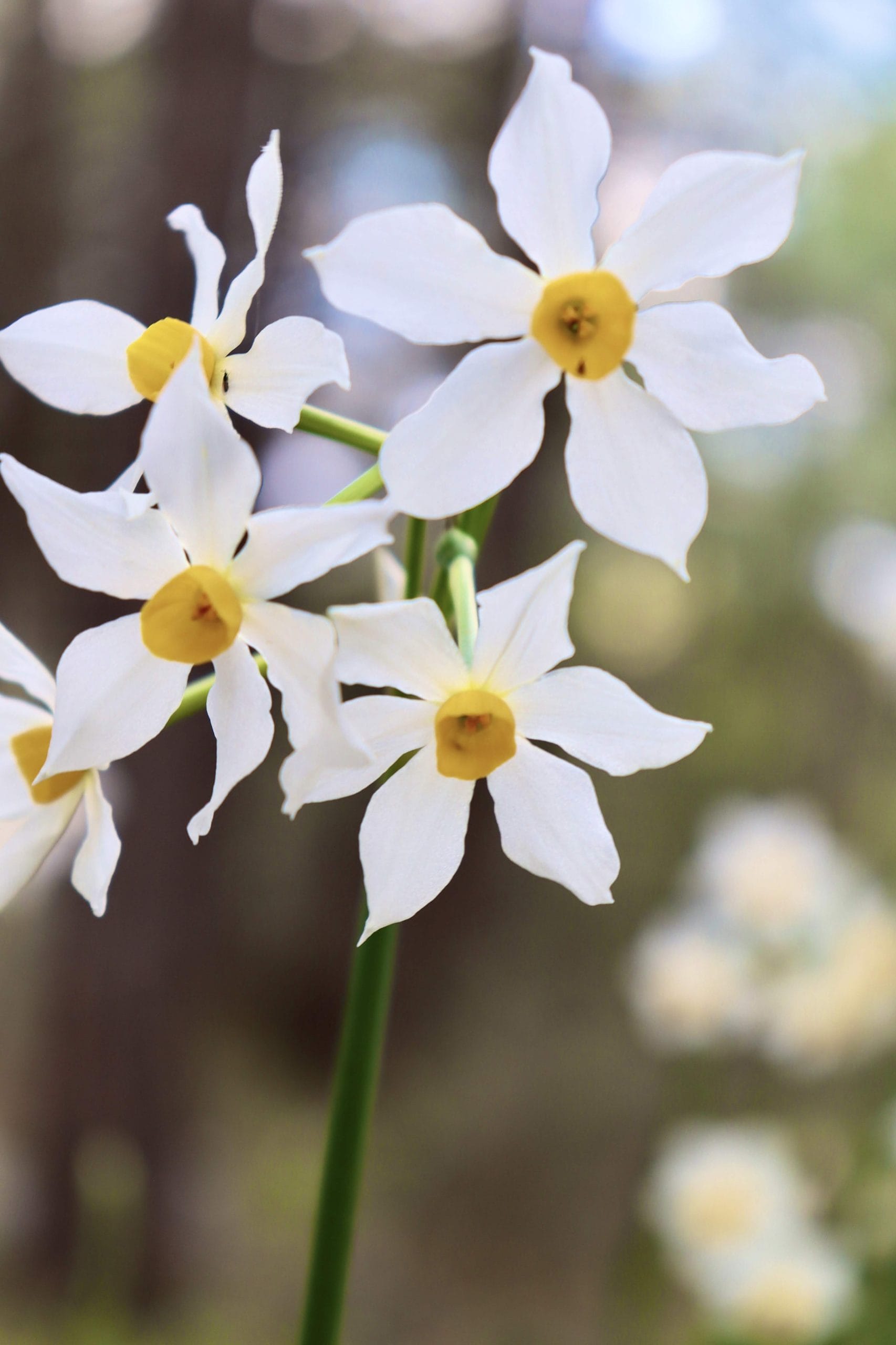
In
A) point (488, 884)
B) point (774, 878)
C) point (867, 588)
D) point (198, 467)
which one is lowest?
point (198, 467)

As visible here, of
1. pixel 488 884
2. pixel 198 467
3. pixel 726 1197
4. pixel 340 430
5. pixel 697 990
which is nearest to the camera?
pixel 198 467

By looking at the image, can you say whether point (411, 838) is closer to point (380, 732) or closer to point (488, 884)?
point (380, 732)

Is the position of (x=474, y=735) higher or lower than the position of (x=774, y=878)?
lower

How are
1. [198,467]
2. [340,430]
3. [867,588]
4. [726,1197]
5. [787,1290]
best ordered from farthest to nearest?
1. [867,588]
2. [726,1197]
3. [787,1290]
4. [340,430]
5. [198,467]

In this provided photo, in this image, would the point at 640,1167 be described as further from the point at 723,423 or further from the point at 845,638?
the point at 723,423

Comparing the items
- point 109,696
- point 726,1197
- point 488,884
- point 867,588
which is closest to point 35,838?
point 109,696

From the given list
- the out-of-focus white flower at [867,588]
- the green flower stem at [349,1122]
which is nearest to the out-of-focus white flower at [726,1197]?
the out-of-focus white flower at [867,588]

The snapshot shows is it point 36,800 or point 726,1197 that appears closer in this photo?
point 36,800
